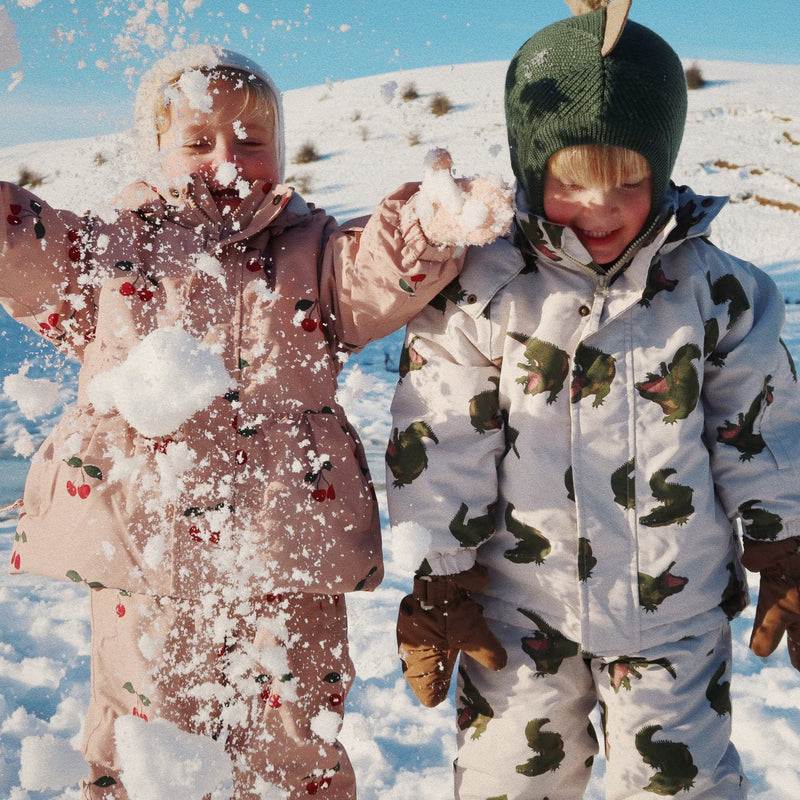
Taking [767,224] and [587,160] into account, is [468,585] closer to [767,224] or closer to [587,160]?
[587,160]

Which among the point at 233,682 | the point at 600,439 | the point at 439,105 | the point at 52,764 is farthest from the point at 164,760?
the point at 439,105

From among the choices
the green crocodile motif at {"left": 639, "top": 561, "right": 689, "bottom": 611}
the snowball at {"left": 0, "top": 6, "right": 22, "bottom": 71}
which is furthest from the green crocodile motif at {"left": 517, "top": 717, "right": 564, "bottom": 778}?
the snowball at {"left": 0, "top": 6, "right": 22, "bottom": 71}

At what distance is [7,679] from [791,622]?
1.93 m

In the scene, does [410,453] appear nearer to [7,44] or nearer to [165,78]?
[165,78]

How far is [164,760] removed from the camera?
4.38 feet

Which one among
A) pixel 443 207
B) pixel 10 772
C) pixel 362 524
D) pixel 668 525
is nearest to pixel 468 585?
pixel 362 524

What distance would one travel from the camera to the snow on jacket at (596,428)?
1.36 m

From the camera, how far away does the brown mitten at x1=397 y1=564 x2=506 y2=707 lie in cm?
139

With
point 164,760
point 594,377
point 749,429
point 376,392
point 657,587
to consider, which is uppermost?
point 594,377

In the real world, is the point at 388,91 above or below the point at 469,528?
above

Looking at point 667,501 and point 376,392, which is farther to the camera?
point 376,392

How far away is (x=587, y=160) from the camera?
4.28 ft

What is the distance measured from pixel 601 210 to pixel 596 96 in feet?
0.61

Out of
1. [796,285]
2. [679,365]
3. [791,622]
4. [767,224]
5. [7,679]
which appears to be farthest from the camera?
[767,224]
